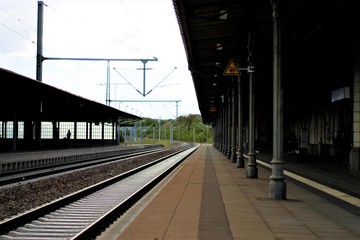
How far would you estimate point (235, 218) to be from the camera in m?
9.06

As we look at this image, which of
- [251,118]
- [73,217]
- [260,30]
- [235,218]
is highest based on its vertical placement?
[260,30]

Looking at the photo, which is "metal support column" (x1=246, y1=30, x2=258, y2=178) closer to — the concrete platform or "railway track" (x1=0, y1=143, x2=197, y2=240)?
the concrete platform

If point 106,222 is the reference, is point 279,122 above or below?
above

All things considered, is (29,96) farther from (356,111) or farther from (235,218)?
(235,218)

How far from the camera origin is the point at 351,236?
7410 millimetres

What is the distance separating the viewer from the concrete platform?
7586mm

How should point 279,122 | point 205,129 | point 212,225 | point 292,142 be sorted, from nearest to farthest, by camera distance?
point 212,225, point 279,122, point 292,142, point 205,129

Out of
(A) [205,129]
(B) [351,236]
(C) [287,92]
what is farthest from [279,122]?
(A) [205,129]

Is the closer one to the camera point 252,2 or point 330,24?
point 252,2

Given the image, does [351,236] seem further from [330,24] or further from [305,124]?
[305,124]

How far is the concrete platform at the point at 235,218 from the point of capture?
24.9 ft

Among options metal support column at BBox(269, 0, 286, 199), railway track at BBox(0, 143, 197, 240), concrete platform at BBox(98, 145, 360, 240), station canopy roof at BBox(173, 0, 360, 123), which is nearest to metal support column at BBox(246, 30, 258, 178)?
Answer: station canopy roof at BBox(173, 0, 360, 123)

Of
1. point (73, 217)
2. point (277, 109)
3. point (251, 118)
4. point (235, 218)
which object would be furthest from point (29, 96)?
point (235, 218)

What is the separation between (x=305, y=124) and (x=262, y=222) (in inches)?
1420
